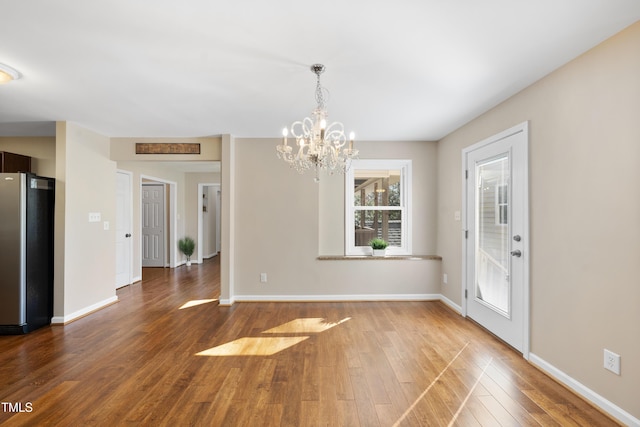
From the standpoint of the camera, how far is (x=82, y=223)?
419 cm

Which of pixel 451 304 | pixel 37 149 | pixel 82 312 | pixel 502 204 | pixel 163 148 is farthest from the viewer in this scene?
pixel 163 148

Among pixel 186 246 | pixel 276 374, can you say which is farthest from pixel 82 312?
pixel 186 246

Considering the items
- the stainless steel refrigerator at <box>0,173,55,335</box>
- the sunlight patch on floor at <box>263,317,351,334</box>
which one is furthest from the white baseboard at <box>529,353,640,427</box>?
the stainless steel refrigerator at <box>0,173,55,335</box>

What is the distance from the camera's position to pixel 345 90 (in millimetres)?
3002

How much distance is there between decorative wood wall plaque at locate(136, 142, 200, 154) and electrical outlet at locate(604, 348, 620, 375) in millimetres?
4823

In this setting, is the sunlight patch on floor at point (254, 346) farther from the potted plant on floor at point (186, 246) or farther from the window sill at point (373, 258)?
the potted plant on floor at point (186, 246)

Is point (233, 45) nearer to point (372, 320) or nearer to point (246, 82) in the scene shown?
point (246, 82)

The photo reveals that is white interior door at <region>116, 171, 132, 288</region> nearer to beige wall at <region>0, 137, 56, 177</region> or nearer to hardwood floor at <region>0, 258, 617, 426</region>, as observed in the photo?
beige wall at <region>0, 137, 56, 177</region>

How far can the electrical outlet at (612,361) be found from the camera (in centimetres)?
→ 203

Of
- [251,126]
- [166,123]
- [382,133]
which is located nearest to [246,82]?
[251,126]

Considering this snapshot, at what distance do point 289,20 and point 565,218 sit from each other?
2.39 m

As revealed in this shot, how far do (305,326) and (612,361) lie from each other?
2644 mm

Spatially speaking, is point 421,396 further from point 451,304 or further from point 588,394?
point 451,304

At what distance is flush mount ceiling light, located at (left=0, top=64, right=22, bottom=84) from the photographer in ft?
8.20
